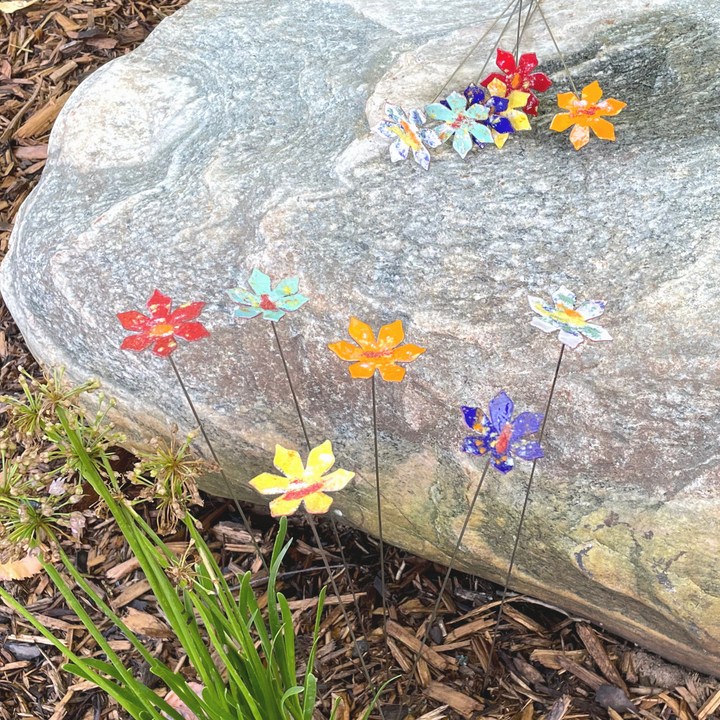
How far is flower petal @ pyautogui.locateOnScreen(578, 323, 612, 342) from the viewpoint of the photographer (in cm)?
128

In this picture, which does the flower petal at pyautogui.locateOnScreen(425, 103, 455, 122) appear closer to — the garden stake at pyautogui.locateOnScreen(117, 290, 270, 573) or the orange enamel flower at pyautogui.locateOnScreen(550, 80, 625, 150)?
the orange enamel flower at pyautogui.locateOnScreen(550, 80, 625, 150)

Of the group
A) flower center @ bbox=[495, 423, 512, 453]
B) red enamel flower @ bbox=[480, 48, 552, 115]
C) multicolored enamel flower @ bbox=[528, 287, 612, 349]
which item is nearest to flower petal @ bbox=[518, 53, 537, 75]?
red enamel flower @ bbox=[480, 48, 552, 115]

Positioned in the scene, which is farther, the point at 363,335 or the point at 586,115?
the point at 586,115

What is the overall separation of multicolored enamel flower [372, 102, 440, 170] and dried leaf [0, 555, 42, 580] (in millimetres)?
1503

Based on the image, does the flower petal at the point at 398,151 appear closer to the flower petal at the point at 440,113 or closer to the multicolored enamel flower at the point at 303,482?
the flower petal at the point at 440,113

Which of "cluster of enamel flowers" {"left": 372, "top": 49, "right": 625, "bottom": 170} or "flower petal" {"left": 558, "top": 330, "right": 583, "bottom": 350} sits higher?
"cluster of enamel flowers" {"left": 372, "top": 49, "right": 625, "bottom": 170}

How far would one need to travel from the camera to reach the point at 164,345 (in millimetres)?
1300

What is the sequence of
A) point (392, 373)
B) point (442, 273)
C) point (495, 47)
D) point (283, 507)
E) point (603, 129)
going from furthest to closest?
point (495, 47) < point (603, 129) < point (442, 273) < point (392, 373) < point (283, 507)

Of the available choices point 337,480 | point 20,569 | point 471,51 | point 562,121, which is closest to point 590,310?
point 337,480

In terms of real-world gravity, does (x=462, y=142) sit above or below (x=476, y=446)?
above

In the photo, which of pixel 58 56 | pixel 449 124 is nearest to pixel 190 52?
pixel 449 124

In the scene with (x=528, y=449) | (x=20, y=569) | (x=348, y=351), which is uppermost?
(x=348, y=351)

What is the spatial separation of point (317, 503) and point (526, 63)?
4.46ft

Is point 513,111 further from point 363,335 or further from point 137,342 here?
point 137,342
